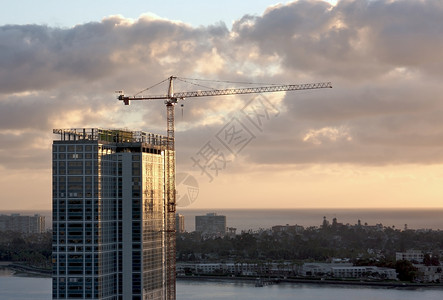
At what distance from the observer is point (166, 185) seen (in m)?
52.0

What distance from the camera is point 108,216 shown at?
46156mm

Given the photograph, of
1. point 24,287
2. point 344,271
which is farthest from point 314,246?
point 24,287

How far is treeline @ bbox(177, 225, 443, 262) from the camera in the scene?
122m

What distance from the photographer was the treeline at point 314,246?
12231 centimetres

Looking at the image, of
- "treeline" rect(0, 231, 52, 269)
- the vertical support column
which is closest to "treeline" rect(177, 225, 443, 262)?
"treeline" rect(0, 231, 52, 269)

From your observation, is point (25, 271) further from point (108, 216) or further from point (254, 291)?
point (108, 216)

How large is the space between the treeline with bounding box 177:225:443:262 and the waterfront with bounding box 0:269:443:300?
21.2 meters

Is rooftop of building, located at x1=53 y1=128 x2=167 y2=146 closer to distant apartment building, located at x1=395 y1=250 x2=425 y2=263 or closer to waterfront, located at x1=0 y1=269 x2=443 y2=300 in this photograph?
waterfront, located at x1=0 y1=269 x2=443 y2=300

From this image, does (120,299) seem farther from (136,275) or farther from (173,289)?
(173,289)

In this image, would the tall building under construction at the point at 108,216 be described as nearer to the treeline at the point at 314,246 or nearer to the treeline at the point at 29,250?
the treeline at the point at 314,246

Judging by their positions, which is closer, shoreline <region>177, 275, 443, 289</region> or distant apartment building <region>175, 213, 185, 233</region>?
shoreline <region>177, 275, 443, 289</region>

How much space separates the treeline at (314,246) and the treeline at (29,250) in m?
18.8

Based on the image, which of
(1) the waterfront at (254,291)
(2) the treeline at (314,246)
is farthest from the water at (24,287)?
(2) the treeline at (314,246)

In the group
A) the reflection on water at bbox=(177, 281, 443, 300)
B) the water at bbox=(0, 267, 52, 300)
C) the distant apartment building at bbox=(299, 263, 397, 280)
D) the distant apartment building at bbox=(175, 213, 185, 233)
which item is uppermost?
the distant apartment building at bbox=(175, 213, 185, 233)
